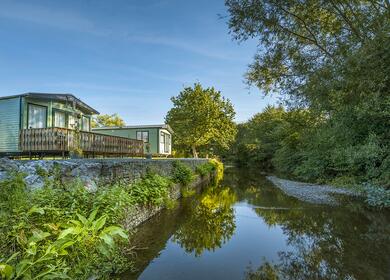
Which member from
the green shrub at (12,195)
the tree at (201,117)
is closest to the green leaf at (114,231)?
the green shrub at (12,195)

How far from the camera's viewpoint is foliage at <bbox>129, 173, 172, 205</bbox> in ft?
27.1

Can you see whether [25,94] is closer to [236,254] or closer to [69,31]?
[69,31]

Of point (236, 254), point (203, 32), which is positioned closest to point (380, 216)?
point (236, 254)

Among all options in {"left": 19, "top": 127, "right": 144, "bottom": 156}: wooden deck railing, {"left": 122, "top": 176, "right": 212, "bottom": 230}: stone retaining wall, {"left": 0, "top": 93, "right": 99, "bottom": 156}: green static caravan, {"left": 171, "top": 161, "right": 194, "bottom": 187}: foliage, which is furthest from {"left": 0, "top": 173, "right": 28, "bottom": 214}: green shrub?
{"left": 171, "top": 161, "right": 194, "bottom": 187}: foliage

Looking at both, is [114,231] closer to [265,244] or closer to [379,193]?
[265,244]

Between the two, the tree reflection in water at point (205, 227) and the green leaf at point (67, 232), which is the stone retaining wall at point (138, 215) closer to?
the tree reflection in water at point (205, 227)

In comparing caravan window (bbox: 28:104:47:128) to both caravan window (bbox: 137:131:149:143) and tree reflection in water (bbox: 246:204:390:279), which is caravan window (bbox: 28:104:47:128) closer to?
caravan window (bbox: 137:131:149:143)

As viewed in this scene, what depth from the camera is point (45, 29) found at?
14.1m

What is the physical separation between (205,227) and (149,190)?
7.67 ft

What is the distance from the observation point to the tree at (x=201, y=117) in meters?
33.0

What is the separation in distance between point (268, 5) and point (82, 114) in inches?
551

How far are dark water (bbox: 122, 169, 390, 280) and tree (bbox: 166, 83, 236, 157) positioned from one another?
2209 cm

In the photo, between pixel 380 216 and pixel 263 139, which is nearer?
pixel 380 216

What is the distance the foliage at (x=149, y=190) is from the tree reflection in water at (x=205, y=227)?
52.0 inches
